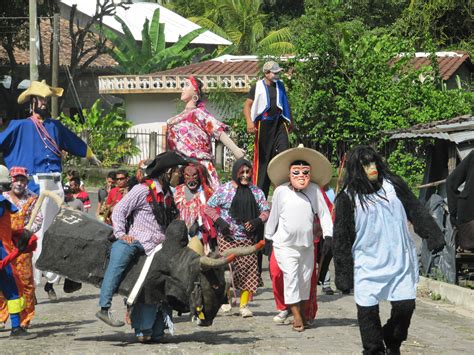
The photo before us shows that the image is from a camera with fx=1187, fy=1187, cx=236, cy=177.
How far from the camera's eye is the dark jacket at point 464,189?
12.8 metres

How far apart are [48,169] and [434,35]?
85.4 ft

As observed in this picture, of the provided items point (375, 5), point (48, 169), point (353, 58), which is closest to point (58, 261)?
point (48, 169)

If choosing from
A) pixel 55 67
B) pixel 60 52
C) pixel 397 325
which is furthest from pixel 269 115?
pixel 60 52

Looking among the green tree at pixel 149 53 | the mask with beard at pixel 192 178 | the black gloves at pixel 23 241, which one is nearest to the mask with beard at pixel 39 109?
the mask with beard at pixel 192 178

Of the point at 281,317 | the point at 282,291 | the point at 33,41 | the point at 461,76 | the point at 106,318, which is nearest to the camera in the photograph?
the point at 106,318

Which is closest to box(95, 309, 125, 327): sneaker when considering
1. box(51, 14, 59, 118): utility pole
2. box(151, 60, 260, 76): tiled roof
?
box(51, 14, 59, 118): utility pole

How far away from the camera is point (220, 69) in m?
39.9

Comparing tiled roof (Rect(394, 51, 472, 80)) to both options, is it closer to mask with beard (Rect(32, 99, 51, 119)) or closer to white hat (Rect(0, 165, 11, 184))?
mask with beard (Rect(32, 99, 51, 119))

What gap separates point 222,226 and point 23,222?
1993mm

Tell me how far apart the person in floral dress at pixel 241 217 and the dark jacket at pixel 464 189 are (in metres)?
2.20

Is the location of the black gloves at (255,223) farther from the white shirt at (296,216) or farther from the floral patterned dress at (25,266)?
the floral patterned dress at (25,266)

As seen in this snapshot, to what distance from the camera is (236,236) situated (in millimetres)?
12039

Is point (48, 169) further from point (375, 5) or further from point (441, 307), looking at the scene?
point (375, 5)

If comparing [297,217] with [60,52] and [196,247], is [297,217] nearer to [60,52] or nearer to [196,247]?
[196,247]
